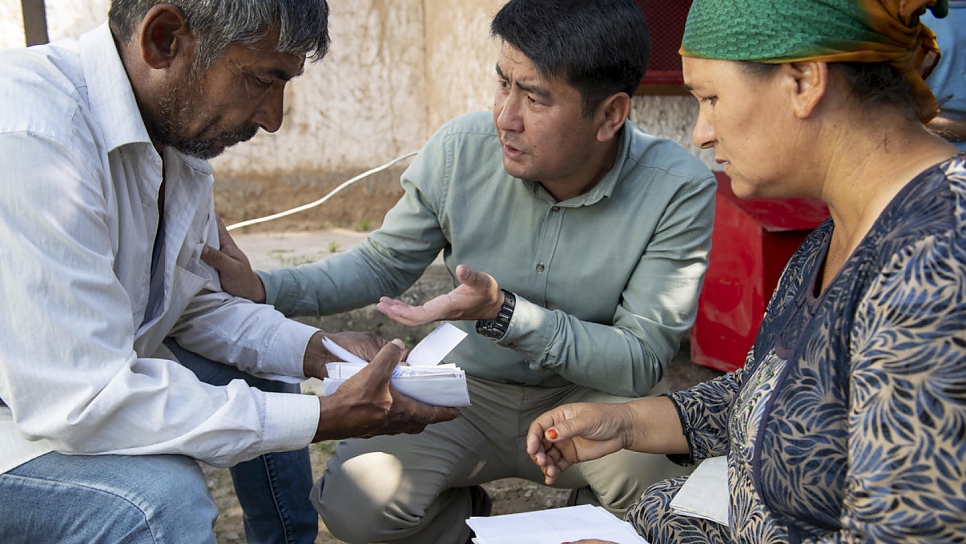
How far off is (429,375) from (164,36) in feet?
3.41

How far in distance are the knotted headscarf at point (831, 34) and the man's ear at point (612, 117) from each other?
107 centimetres

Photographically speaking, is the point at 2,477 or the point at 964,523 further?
the point at 2,477

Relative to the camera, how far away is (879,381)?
128 centimetres

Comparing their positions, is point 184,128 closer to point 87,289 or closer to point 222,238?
point 87,289

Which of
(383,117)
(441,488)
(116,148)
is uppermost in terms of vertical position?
(116,148)

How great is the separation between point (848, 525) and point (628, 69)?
5.55ft

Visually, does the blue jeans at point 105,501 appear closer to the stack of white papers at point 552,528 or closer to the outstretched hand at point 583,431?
the stack of white papers at point 552,528

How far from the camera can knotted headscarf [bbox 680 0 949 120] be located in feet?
4.81

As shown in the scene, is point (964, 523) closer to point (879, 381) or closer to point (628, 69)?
point (879, 381)

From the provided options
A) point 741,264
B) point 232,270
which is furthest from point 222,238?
point 741,264

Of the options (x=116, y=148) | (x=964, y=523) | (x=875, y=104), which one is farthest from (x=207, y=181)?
(x=964, y=523)

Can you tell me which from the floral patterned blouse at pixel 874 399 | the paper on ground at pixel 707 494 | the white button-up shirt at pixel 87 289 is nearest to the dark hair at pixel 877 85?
the floral patterned blouse at pixel 874 399

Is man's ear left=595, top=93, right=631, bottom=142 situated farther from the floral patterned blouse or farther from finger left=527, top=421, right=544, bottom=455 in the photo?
the floral patterned blouse

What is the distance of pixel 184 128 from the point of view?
2.17 meters
